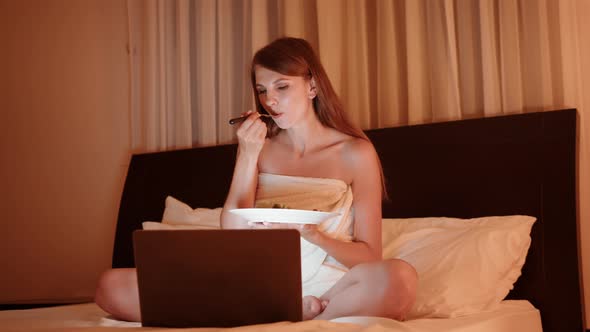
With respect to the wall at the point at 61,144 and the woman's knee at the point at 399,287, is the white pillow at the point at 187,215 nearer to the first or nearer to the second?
the wall at the point at 61,144

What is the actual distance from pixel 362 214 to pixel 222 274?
688 mm

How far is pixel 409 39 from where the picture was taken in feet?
9.82

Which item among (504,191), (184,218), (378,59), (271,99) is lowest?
(184,218)

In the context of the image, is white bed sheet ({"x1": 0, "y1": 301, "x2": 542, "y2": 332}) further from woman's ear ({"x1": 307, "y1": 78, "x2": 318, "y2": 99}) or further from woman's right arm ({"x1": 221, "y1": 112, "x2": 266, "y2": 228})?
woman's ear ({"x1": 307, "y1": 78, "x2": 318, "y2": 99})

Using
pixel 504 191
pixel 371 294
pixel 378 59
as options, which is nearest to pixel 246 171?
pixel 371 294

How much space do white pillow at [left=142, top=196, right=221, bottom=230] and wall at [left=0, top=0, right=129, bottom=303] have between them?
919 millimetres

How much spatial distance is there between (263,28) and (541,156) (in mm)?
1467

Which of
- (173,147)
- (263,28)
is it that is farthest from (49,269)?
(263,28)

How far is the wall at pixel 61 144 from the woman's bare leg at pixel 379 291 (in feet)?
7.89

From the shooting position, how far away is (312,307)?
196cm

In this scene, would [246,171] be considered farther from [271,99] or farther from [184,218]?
[184,218]

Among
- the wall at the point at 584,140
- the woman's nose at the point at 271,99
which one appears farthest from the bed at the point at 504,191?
the woman's nose at the point at 271,99

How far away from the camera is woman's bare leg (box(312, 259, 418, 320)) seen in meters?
1.82

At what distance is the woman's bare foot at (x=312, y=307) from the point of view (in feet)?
6.44
